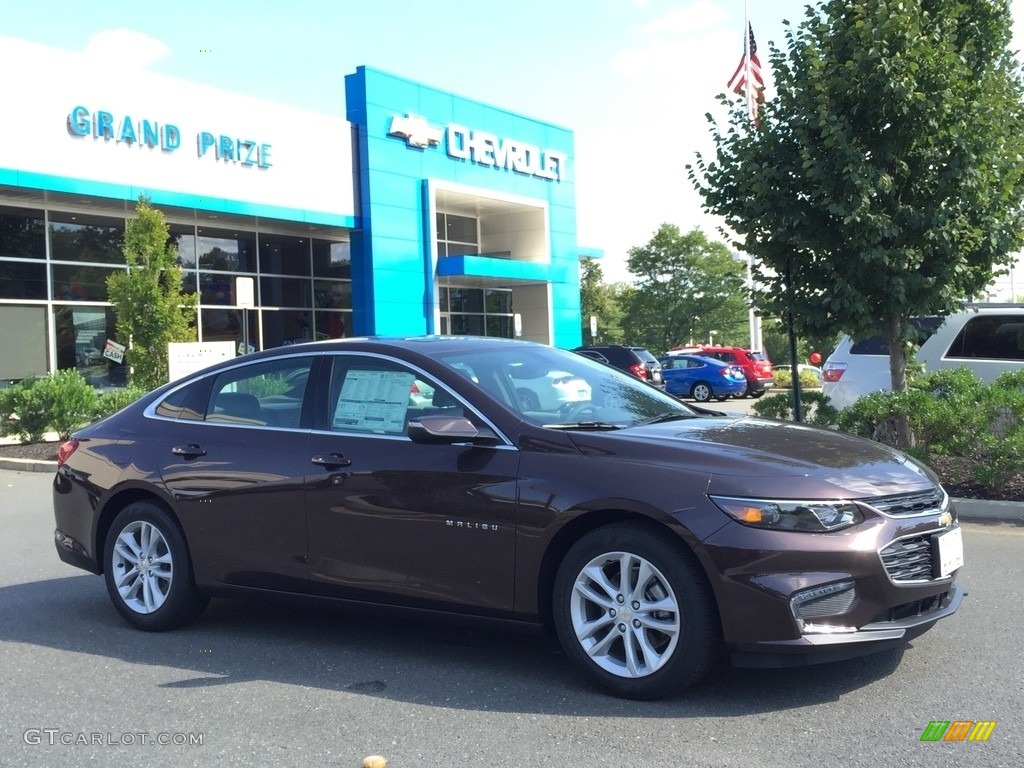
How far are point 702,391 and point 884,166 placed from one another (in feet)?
57.9

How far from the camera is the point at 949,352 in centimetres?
1332

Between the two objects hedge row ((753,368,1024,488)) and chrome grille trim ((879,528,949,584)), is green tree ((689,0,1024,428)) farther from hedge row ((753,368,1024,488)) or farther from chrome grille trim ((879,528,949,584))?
chrome grille trim ((879,528,949,584))

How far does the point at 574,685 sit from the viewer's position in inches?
185

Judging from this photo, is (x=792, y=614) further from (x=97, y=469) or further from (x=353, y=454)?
(x=97, y=469)

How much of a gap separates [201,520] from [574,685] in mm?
2237

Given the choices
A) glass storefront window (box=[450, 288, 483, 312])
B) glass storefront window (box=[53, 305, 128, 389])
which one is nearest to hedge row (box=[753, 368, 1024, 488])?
glass storefront window (box=[53, 305, 128, 389])

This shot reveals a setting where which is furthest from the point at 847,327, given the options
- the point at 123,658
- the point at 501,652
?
the point at 123,658

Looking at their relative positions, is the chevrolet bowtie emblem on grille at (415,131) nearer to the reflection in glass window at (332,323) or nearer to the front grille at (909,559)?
the reflection in glass window at (332,323)

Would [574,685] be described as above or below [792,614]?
below

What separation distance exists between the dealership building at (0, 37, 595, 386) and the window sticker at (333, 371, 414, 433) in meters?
17.3

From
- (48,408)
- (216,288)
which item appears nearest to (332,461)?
(48,408)

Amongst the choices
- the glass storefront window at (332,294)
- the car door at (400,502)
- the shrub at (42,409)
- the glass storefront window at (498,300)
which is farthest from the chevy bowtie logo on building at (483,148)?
the car door at (400,502)

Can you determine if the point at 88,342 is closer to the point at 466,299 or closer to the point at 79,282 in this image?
the point at 79,282

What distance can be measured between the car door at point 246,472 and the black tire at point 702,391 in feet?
76.9
